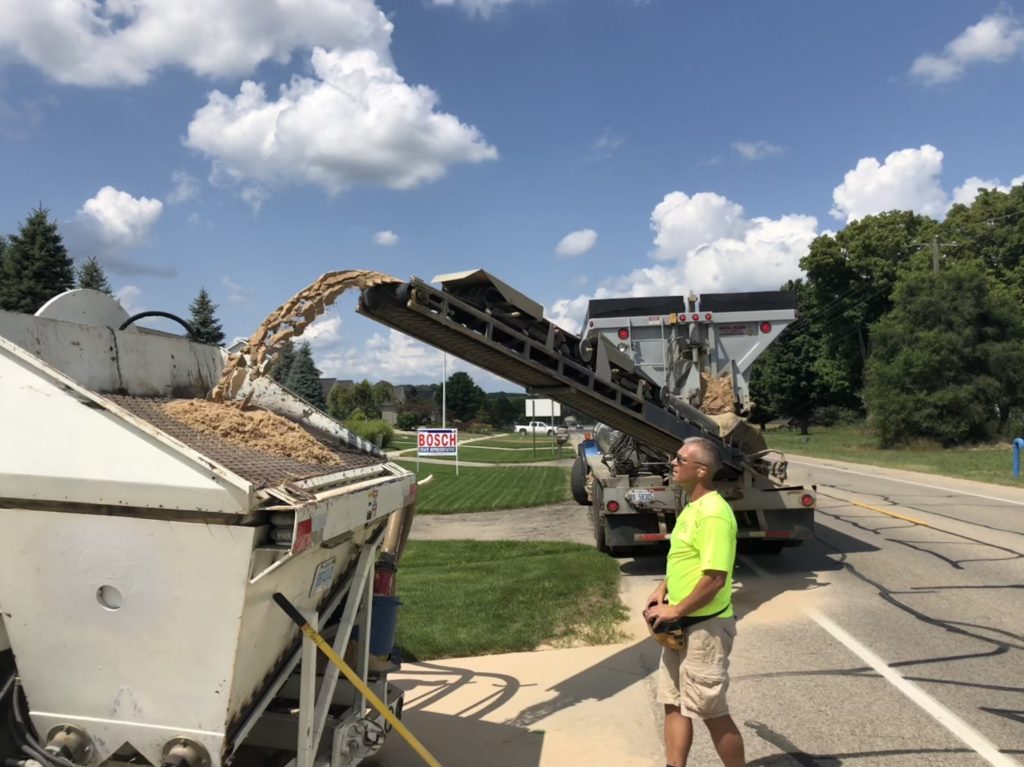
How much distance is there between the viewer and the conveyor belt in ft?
18.1

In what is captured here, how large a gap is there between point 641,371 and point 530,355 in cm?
157

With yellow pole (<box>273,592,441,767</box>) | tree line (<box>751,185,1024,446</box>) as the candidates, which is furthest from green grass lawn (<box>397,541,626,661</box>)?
tree line (<box>751,185,1024,446</box>)

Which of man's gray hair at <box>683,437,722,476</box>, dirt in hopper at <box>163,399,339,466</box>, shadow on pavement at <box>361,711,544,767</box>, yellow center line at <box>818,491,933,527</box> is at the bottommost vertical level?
yellow center line at <box>818,491,933,527</box>

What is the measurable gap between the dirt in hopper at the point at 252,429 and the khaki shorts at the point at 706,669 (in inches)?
78.9

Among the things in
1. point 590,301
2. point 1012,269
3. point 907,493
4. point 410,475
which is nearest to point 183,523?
point 410,475

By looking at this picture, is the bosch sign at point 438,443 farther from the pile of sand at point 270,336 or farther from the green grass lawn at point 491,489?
the pile of sand at point 270,336

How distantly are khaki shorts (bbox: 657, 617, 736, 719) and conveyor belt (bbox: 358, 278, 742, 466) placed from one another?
9.71 feet

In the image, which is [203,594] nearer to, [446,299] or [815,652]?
[446,299]

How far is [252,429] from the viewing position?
12.2 ft

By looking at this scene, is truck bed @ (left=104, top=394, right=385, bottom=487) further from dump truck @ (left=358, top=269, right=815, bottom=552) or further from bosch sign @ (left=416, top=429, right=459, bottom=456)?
bosch sign @ (left=416, top=429, right=459, bottom=456)

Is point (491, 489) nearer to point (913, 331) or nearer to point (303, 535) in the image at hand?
point (303, 535)

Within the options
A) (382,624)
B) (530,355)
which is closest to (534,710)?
(382,624)

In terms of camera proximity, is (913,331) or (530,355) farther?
(913,331)

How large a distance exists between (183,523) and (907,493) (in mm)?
17850
